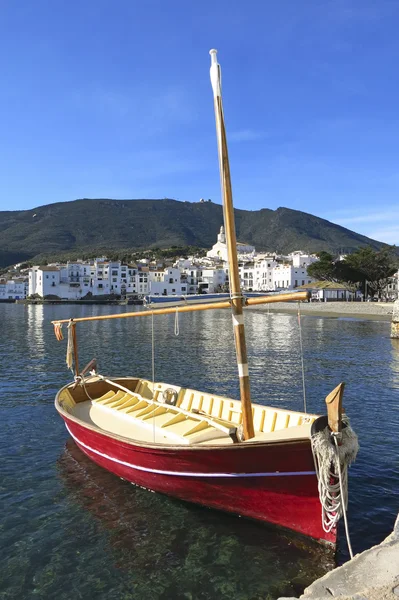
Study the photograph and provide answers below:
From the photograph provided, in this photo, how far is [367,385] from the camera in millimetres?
21922

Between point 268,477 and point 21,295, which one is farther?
point 21,295

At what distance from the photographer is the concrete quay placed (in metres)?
5.16

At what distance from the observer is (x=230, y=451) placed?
798cm

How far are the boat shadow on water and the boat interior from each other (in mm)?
1494

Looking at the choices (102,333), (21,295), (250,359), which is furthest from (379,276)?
(21,295)

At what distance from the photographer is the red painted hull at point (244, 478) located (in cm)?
759

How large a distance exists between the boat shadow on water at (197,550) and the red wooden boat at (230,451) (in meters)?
0.32

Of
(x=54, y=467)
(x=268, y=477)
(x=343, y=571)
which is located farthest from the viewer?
(x=54, y=467)

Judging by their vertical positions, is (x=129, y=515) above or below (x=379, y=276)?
below

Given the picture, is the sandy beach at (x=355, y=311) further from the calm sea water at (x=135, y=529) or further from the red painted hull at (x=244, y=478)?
the red painted hull at (x=244, y=478)

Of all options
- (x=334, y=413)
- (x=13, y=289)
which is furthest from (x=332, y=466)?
(x=13, y=289)

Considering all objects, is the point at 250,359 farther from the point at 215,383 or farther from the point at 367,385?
the point at 367,385

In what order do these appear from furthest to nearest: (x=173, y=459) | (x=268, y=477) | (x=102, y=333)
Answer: (x=102, y=333) → (x=173, y=459) → (x=268, y=477)

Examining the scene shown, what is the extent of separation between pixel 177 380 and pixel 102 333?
28811mm
